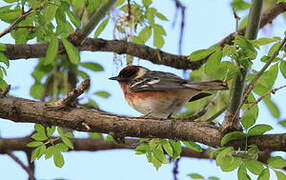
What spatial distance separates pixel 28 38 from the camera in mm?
4414

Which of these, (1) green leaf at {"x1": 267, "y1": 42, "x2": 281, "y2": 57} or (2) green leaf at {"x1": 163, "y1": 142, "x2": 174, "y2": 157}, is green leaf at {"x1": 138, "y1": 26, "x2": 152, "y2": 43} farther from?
(1) green leaf at {"x1": 267, "y1": 42, "x2": 281, "y2": 57}

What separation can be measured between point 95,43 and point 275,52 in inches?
92.6

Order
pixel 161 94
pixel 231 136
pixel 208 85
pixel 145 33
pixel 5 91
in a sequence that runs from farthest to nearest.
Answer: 1. pixel 161 94
2. pixel 145 33
3. pixel 208 85
4. pixel 5 91
5. pixel 231 136

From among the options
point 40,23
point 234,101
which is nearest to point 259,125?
point 234,101

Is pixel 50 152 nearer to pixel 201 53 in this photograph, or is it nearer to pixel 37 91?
pixel 201 53

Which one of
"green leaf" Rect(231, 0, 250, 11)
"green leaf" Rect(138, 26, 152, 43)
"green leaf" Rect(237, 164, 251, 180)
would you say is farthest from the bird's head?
"green leaf" Rect(237, 164, 251, 180)

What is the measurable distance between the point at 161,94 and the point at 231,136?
2236mm

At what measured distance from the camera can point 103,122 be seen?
409cm

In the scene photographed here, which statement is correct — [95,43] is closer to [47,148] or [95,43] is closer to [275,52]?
[47,148]

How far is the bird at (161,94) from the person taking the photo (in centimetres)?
551

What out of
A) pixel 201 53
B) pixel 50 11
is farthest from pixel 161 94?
pixel 50 11

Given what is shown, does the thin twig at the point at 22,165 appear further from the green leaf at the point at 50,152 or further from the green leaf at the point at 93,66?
the green leaf at the point at 93,66

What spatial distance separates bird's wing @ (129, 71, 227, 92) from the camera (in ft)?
17.2

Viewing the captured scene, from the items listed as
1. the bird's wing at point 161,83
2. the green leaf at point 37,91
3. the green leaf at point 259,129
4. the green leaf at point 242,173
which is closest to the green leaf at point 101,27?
the bird's wing at point 161,83
